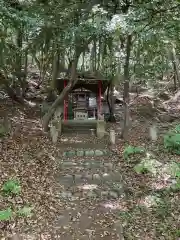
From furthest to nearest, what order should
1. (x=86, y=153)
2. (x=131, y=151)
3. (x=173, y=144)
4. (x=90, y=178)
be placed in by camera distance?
(x=86, y=153)
(x=173, y=144)
(x=131, y=151)
(x=90, y=178)

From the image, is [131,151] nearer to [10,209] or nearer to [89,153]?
[89,153]

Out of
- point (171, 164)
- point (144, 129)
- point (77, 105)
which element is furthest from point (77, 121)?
point (171, 164)

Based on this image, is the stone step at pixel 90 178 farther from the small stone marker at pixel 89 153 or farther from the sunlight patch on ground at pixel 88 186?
the small stone marker at pixel 89 153

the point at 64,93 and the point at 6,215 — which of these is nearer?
the point at 6,215

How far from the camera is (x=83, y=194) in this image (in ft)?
29.6

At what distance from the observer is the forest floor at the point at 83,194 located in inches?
284

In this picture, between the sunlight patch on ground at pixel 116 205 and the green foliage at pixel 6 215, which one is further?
the sunlight patch on ground at pixel 116 205

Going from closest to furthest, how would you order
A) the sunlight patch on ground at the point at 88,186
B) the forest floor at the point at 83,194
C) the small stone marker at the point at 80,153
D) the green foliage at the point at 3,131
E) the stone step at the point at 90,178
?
the forest floor at the point at 83,194 → the sunlight patch on ground at the point at 88,186 → the stone step at the point at 90,178 → the small stone marker at the point at 80,153 → the green foliage at the point at 3,131

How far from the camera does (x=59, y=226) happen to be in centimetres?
732

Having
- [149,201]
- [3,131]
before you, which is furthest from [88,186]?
[3,131]

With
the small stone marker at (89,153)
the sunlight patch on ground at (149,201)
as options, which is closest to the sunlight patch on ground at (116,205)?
the sunlight patch on ground at (149,201)

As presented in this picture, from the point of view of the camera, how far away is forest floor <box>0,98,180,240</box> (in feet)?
23.7

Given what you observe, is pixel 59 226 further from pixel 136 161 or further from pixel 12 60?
pixel 12 60

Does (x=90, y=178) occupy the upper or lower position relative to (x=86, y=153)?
lower
